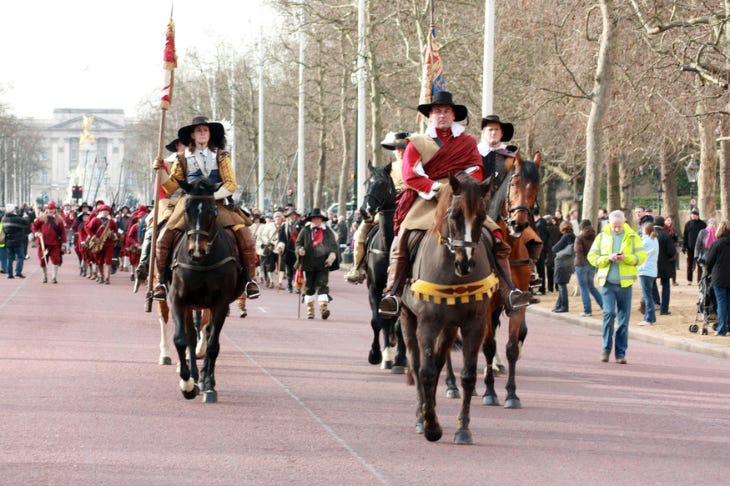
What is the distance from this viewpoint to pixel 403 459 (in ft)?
29.3

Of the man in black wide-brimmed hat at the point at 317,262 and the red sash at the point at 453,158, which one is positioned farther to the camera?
the man in black wide-brimmed hat at the point at 317,262

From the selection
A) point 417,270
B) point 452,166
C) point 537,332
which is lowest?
point 537,332

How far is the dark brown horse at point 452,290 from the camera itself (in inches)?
365

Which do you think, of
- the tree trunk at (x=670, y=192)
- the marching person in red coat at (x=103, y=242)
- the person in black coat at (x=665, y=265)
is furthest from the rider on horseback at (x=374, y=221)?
the tree trunk at (x=670, y=192)

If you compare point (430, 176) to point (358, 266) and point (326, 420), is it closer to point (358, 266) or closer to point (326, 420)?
point (326, 420)

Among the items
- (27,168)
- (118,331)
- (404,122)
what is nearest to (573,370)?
(118,331)

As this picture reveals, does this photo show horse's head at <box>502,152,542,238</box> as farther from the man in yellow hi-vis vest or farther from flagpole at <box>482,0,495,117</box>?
flagpole at <box>482,0,495,117</box>

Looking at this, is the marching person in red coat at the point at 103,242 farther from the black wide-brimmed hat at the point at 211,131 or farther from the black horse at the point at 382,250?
the black wide-brimmed hat at the point at 211,131

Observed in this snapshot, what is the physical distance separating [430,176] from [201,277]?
2650mm

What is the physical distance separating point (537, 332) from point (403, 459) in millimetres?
12576

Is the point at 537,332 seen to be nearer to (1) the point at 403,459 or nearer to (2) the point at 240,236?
(2) the point at 240,236

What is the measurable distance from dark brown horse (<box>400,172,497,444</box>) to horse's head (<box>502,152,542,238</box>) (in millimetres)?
2298

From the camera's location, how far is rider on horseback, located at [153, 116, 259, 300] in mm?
12477

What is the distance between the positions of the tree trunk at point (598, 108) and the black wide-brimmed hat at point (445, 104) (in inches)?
646
